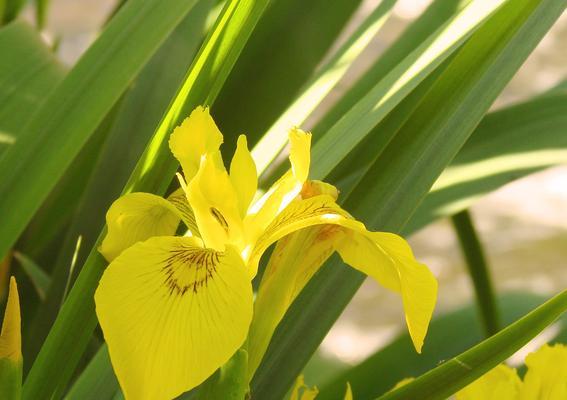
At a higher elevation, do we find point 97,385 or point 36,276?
point 36,276

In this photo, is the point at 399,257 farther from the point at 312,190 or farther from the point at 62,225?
the point at 62,225

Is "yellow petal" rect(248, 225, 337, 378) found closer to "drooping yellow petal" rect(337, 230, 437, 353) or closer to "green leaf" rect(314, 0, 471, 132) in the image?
"drooping yellow petal" rect(337, 230, 437, 353)

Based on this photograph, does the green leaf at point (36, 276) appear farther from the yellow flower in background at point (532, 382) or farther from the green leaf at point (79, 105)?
the yellow flower in background at point (532, 382)

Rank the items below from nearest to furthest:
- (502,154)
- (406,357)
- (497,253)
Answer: (502,154) < (406,357) < (497,253)

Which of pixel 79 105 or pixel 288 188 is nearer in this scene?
pixel 288 188

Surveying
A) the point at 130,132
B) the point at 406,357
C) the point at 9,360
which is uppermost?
the point at 130,132

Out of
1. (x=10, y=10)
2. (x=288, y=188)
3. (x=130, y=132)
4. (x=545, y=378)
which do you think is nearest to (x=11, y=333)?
(x=288, y=188)

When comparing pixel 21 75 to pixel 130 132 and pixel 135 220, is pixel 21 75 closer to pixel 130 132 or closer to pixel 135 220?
pixel 130 132
